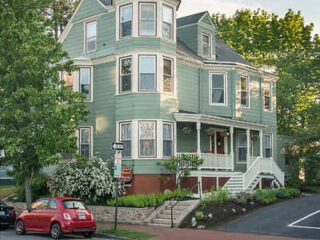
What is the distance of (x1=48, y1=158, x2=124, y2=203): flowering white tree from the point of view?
24.4m

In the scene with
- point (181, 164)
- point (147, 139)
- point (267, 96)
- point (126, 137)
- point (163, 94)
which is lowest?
point (181, 164)

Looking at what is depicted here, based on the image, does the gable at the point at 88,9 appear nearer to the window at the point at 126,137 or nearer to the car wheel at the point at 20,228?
the window at the point at 126,137

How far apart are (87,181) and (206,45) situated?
41.2ft

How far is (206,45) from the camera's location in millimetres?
31844

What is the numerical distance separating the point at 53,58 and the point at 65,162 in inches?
283

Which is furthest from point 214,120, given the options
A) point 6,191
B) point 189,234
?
point 6,191

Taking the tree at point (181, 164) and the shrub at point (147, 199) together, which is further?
the tree at point (181, 164)

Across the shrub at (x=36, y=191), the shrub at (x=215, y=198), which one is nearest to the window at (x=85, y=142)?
the shrub at (x=36, y=191)

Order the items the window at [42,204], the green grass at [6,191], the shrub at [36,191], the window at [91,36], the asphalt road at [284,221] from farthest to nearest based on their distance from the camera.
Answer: the green grass at [6,191], the window at [91,36], the shrub at [36,191], the asphalt road at [284,221], the window at [42,204]

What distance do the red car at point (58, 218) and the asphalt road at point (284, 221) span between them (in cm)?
561

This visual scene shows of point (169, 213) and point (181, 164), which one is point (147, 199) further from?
point (181, 164)

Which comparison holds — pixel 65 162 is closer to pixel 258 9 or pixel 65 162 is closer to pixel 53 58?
pixel 53 58

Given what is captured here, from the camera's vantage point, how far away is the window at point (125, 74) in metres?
26.4

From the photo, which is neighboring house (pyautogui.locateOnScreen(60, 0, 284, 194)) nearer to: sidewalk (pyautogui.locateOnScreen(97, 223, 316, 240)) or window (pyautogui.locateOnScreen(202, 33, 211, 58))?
window (pyautogui.locateOnScreen(202, 33, 211, 58))
